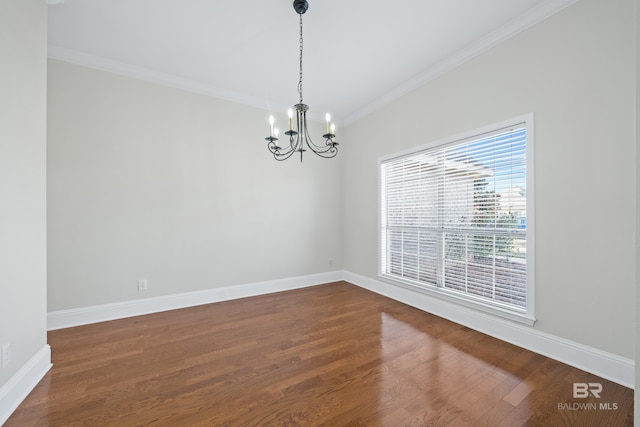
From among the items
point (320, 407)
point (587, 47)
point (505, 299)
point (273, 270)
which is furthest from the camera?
point (273, 270)

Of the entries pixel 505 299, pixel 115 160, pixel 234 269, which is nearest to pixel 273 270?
pixel 234 269

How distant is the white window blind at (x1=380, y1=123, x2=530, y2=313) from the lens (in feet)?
7.84

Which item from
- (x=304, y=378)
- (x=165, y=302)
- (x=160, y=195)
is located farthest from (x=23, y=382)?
(x=160, y=195)

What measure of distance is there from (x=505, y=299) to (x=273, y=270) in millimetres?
2973

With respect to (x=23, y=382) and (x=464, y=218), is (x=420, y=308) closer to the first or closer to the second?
(x=464, y=218)

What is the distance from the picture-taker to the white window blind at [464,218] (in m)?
2.39

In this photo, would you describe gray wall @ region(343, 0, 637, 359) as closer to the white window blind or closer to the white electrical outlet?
the white window blind

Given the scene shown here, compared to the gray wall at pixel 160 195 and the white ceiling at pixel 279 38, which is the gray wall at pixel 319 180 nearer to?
the gray wall at pixel 160 195

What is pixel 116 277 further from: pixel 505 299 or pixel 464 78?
pixel 464 78

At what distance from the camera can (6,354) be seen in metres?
1.54

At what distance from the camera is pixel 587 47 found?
195 cm

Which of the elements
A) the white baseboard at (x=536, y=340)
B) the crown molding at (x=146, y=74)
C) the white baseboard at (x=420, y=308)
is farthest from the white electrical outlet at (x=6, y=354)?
the white baseboard at (x=536, y=340)

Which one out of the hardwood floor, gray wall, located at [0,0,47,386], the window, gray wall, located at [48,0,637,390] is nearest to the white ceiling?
gray wall, located at [48,0,637,390]

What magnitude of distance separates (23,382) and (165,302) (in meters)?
1.55
